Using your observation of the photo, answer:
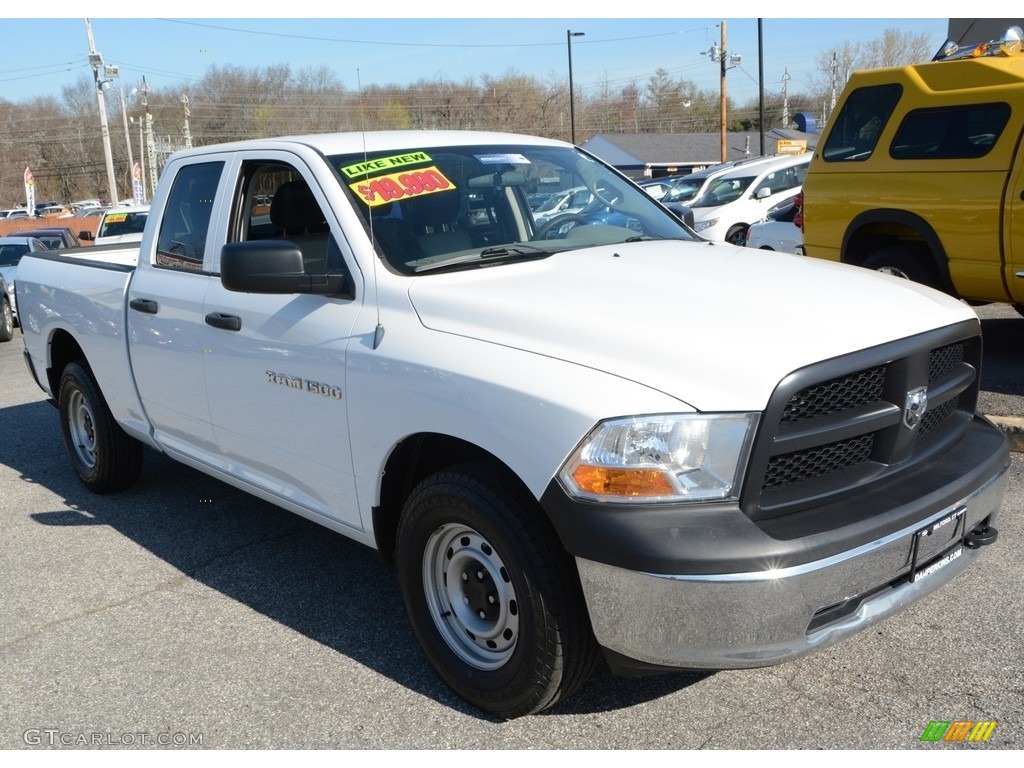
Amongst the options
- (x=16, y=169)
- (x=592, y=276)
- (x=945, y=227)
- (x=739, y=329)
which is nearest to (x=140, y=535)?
(x=592, y=276)

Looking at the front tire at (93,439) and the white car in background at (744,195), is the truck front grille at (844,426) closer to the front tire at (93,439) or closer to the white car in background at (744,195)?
the front tire at (93,439)

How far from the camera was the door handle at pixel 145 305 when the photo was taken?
4.66 meters

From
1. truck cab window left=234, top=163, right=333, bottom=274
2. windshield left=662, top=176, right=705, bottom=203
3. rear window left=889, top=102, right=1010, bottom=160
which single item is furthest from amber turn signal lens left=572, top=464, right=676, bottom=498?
windshield left=662, top=176, right=705, bottom=203

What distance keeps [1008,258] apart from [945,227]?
55 cm

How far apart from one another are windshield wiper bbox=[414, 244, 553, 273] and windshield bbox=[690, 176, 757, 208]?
1487 cm

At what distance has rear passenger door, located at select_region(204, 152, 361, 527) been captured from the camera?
3.60 metres

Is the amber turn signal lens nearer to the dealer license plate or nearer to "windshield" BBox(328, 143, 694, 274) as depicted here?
the dealer license plate

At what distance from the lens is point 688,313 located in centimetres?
303

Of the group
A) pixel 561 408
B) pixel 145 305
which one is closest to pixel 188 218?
pixel 145 305

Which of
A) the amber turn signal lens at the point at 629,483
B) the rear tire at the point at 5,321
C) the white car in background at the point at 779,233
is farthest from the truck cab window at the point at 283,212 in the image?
the rear tire at the point at 5,321

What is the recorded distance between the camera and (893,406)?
2.97 metres

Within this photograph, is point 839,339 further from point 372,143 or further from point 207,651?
point 207,651

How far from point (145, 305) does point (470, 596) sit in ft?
8.07

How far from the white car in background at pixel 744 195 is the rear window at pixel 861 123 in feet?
27.4
